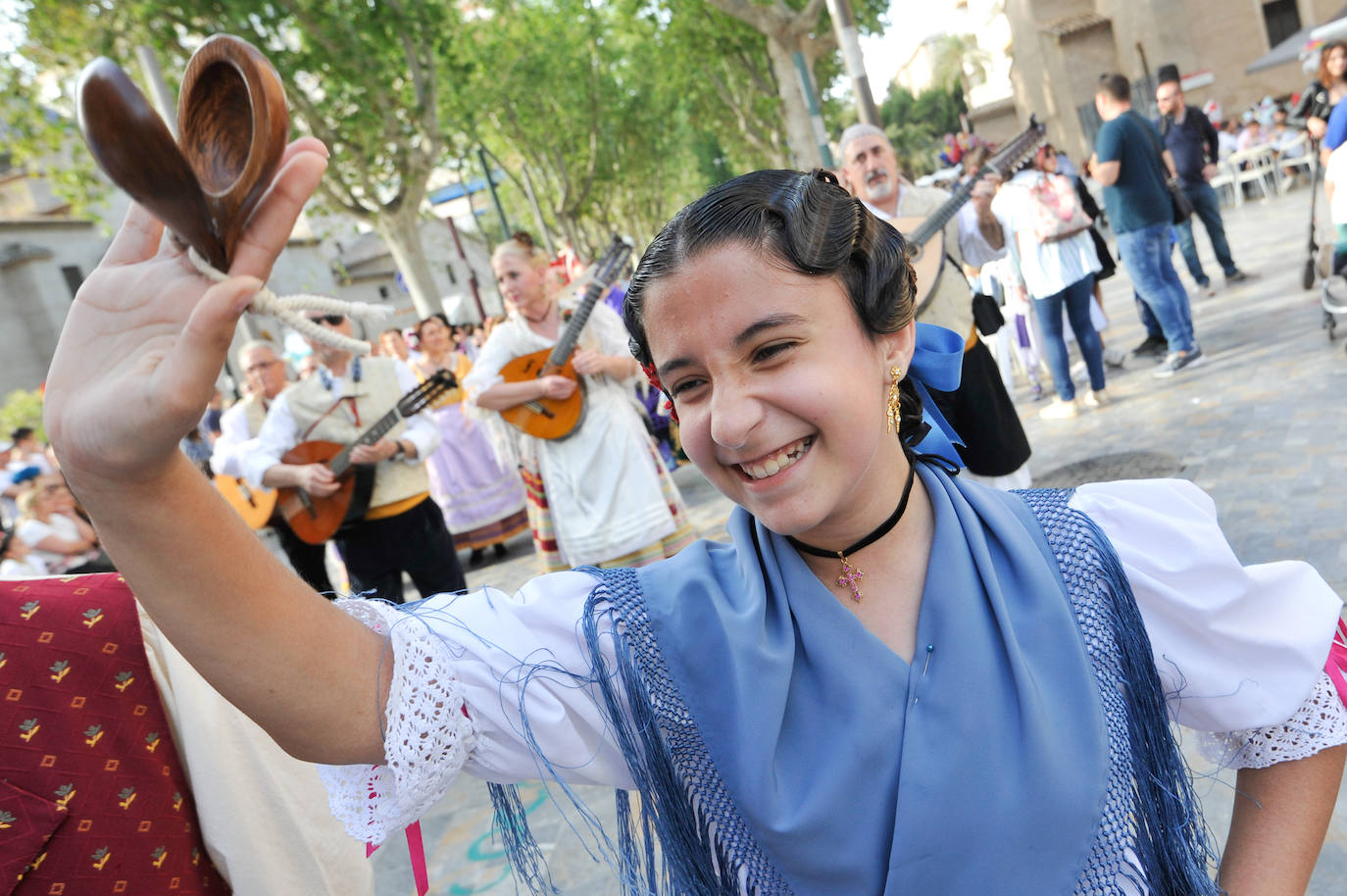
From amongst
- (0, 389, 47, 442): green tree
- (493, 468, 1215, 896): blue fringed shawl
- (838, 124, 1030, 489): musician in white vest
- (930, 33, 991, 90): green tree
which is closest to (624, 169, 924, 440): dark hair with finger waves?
(493, 468, 1215, 896): blue fringed shawl

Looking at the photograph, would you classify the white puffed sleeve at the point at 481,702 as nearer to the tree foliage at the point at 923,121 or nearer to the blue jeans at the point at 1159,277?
the blue jeans at the point at 1159,277

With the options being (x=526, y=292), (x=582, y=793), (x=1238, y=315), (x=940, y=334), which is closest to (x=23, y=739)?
(x=940, y=334)

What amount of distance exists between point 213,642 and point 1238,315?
958 cm

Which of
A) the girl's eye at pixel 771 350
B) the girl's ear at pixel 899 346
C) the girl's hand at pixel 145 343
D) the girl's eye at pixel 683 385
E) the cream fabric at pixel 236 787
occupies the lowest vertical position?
the cream fabric at pixel 236 787

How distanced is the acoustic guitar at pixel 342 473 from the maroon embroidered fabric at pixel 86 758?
366 centimetres

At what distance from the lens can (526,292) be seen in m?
5.34

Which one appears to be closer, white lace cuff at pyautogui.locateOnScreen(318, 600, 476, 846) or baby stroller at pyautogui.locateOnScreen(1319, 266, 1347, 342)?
white lace cuff at pyautogui.locateOnScreen(318, 600, 476, 846)

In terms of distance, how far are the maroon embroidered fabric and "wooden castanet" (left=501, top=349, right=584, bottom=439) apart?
140 inches

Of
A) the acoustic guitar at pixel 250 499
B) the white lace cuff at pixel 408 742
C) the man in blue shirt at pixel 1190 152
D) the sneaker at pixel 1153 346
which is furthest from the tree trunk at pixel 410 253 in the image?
the white lace cuff at pixel 408 742

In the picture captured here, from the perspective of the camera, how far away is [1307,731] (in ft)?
4.66

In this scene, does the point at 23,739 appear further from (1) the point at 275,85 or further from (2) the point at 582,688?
(1) the point at 275,85

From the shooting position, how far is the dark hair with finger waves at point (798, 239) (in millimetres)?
1373

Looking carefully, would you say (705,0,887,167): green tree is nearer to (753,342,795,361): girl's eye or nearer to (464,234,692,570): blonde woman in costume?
(464,234,692,570): blonde woman in costume

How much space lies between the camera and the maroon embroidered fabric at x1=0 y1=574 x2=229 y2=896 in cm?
150
